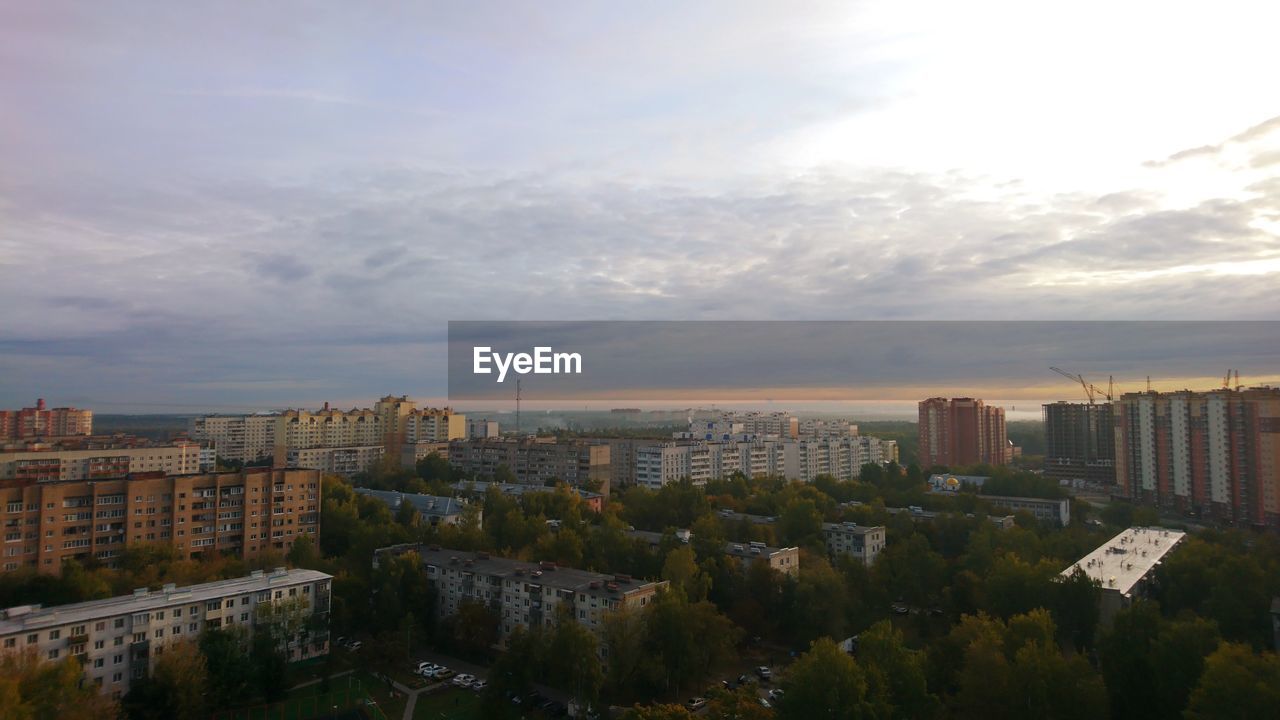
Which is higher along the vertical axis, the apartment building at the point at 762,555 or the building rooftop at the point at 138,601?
the building rooftop at the point at 138,601

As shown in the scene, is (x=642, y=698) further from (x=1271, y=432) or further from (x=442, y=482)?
(x=1271, y=432)

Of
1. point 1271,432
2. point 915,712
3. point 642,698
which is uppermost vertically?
point 1271,432

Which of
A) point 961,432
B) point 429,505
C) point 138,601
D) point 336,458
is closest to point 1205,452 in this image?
point 961,432

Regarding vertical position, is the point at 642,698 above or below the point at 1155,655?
below

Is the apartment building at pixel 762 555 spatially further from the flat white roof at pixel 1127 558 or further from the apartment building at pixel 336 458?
the apartment building at pixel 336 458

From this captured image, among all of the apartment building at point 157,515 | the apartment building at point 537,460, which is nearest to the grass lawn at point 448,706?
the apartment building at point 157,515

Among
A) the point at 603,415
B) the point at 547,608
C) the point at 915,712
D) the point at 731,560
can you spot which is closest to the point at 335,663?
the point at 547,608
